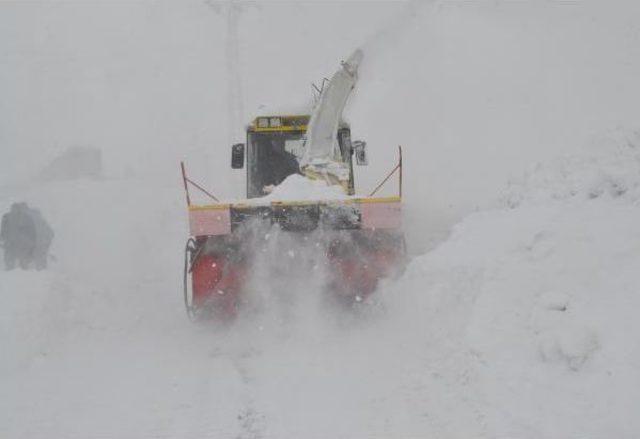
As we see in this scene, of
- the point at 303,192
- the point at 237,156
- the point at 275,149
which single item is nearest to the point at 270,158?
the point at 275,149

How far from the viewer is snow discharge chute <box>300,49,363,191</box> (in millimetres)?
7887

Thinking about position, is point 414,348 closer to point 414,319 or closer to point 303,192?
point 414,319

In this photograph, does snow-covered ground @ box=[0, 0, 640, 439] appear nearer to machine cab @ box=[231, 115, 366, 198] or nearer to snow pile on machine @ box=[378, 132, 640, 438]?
snow pile on machine @ box=[378, 132, 640, 438]

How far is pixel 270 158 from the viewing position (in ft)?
28.8

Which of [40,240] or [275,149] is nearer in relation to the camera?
[275,149]

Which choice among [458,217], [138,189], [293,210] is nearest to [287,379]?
[293,210]

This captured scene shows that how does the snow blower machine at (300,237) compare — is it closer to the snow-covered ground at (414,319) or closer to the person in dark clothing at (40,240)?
the snow-covered ground at (414,319)

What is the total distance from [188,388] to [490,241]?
3.14 m

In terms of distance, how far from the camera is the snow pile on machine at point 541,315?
11.7 ft

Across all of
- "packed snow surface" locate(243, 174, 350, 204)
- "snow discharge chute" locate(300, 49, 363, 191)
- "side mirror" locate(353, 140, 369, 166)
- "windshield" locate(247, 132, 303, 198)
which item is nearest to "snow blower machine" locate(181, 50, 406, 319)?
"packed snow surface" locate(243, 174, 350, 204)

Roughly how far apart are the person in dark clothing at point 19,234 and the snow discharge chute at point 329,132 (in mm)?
4650

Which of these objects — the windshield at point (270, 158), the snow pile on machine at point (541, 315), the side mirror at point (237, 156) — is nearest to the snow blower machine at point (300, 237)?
the snow pile on machine at point (541, 315)

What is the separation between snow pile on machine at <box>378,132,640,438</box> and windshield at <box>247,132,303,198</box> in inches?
113

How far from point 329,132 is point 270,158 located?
103 centimetres
